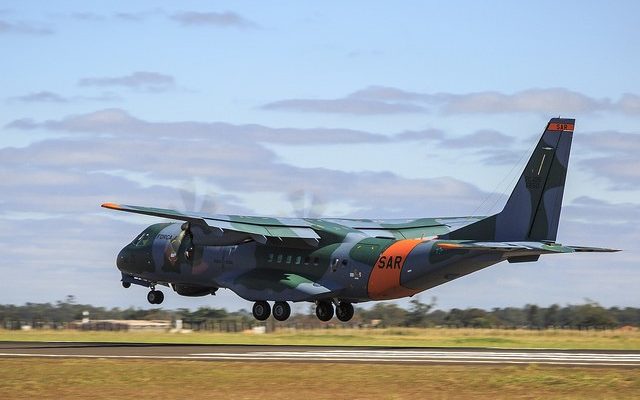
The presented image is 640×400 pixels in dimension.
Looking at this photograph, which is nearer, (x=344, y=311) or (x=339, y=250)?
(x=339, y=250)

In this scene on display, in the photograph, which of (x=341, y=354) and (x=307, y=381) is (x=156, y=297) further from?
(x=307, y=381)

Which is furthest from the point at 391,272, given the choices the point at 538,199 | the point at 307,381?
the point at 307,381

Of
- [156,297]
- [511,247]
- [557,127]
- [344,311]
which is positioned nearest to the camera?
[511,247]

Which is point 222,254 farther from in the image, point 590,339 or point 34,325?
point 34,325

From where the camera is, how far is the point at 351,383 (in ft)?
108

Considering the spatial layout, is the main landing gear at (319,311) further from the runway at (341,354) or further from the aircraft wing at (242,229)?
the runway at (341,354)

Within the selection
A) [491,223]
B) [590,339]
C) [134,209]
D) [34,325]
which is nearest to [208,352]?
[134,209]

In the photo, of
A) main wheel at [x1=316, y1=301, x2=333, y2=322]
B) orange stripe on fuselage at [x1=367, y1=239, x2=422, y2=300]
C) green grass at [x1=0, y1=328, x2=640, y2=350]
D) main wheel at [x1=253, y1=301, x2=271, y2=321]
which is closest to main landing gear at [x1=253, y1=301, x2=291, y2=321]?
main wheel at [x1=253, y1=301, x2=271, y2=321]

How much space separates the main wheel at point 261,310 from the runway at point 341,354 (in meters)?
6.92

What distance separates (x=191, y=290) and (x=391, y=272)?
11.4 metres

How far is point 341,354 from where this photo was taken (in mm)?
42500

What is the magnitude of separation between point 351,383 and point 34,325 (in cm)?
4552

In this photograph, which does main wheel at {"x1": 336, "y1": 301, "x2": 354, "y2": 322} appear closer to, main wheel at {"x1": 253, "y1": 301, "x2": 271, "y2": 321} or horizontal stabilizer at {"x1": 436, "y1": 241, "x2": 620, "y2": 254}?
main wheel at {"x1": 253, "y1": 301, "x2": 271, "y2": 321}

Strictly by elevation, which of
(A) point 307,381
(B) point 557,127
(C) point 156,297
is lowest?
(A) point 307,381
